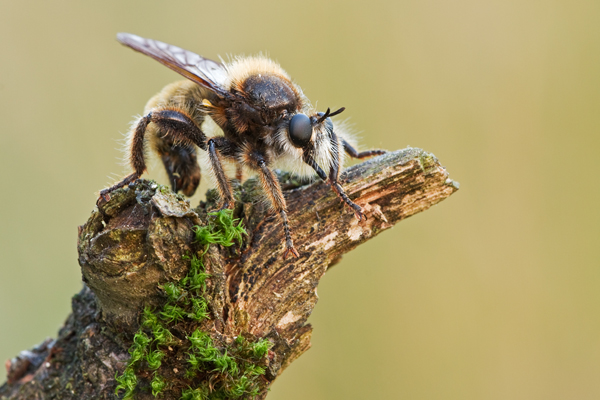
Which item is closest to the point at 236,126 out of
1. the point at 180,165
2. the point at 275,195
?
the point at 180,165

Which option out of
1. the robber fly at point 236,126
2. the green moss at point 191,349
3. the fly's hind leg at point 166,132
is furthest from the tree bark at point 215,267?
the fly's hind leg at point 166,132

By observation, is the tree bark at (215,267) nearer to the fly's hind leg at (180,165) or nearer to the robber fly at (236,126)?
the robber fly at (236,126)

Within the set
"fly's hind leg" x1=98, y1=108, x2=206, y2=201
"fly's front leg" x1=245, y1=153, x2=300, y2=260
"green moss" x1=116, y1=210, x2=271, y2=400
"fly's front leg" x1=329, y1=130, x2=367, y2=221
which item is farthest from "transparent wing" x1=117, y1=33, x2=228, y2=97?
"green moss" x1=116, y1=210, x2=271, y2=400

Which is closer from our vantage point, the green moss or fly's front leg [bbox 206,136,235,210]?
the green moss

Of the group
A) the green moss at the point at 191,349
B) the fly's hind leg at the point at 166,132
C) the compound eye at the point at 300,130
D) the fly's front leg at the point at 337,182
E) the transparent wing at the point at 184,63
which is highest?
the transparent wing at the point at 184,63

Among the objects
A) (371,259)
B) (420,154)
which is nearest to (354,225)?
(420,154)

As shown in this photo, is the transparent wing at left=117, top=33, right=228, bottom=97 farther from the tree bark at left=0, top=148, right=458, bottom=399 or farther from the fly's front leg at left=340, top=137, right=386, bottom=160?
the fly's front leg at left=340, top=137, right=386, bottom=160

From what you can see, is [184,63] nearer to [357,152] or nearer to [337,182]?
[357,152]
